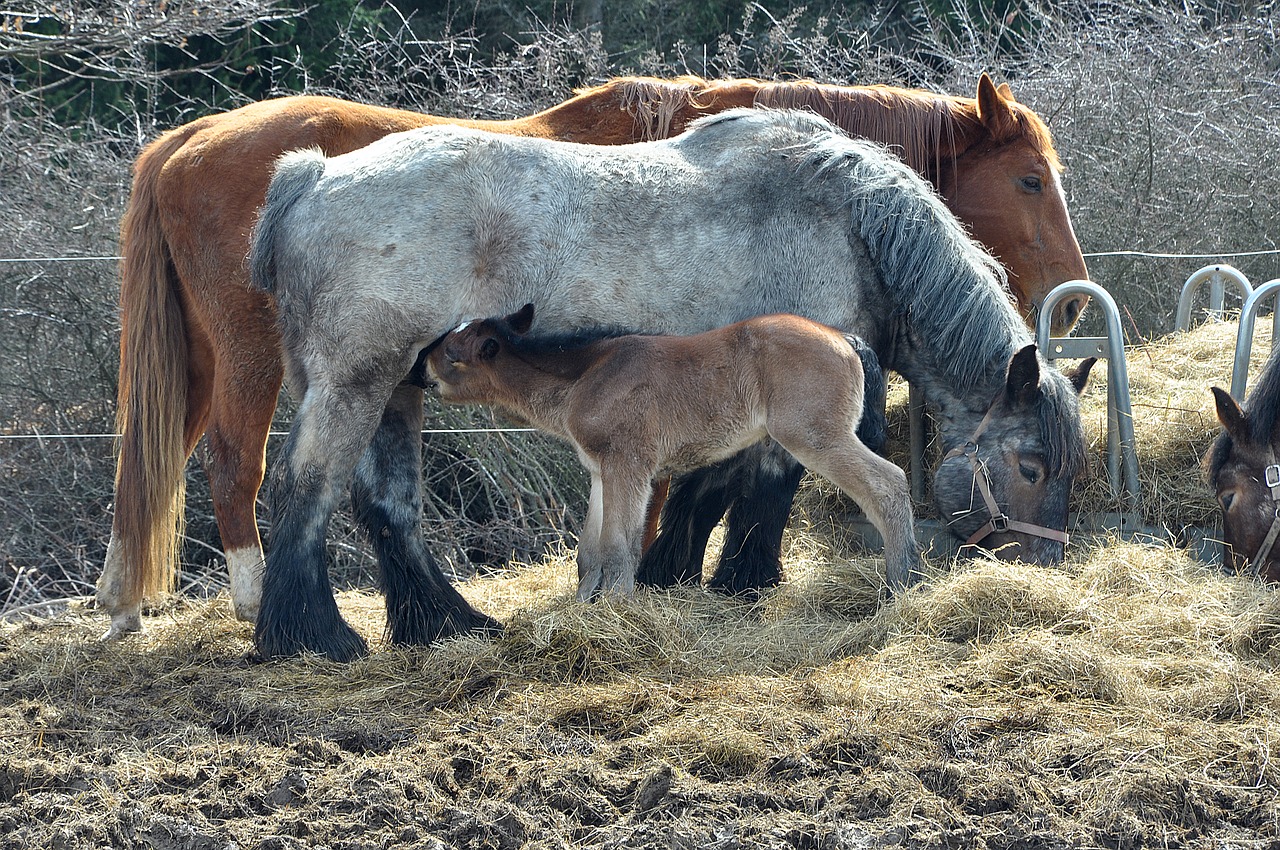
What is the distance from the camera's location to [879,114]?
20.1ft

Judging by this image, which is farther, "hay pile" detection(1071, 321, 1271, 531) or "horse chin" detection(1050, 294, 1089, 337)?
"horse chin" detection(1050, 294, 1089, 337)

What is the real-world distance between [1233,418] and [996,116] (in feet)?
6.68

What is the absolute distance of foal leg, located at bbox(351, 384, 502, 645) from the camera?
484 cm

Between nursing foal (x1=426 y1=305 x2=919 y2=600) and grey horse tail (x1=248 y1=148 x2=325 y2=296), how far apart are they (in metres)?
0.70

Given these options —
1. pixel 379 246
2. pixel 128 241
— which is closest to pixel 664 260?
pixel 379 246

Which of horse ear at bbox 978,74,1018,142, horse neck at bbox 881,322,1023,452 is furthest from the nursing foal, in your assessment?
horse ear at bbox 978,74,1018,142

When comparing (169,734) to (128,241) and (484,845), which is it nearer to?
(484,845)

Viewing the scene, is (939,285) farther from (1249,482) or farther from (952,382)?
(1249,482)

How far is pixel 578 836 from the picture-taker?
3.11 meters

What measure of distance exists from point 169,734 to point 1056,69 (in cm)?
880

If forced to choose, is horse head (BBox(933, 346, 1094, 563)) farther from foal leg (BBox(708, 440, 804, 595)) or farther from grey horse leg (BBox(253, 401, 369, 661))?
grey horse leg (BBox(253, 401, 369, 661))

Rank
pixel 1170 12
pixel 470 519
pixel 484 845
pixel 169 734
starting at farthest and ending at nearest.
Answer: pixel 1170 12
pixel 470 519
pixel 169 734
pixel 484 845

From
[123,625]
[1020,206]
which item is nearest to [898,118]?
[1020,206]

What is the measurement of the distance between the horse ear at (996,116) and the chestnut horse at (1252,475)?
184 cm
